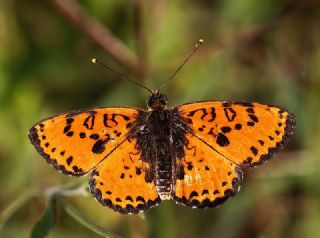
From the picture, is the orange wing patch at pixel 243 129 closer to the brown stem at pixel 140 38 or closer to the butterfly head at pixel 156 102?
the butterfly head at pixel 156 102

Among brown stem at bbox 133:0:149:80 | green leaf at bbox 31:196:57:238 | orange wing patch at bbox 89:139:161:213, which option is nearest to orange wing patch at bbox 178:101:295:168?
orange wing patch at bbox 89:139:161:213

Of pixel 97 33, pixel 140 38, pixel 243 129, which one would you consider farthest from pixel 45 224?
pixel 97 33

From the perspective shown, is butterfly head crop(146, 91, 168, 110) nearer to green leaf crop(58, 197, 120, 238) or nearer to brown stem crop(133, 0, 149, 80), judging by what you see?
green leaf crop(58, 197, 120, 238)

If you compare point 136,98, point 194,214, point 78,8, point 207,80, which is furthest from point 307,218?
point 78,8

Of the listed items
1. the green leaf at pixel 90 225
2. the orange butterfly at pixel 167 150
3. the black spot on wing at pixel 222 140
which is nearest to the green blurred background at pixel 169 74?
the orange butterfly at pixel 167 150

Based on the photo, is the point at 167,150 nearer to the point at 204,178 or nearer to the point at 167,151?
the point at 167,151
